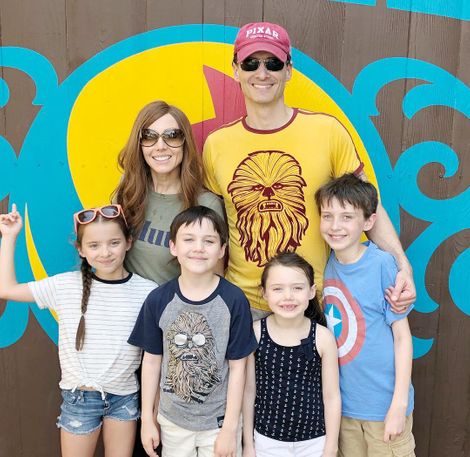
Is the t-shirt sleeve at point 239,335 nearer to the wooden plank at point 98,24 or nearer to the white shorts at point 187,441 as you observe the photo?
the white shorts at point 187,441

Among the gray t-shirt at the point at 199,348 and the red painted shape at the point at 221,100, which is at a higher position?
the red painted shape at the point at 221,100

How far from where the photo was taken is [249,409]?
1.99 meters

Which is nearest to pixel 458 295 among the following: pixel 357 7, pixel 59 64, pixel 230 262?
pixel 230 262

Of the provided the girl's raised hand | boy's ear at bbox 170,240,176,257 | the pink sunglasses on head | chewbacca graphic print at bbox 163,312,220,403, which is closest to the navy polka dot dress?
chewbacca graphic print at bbox 163,312,220,403

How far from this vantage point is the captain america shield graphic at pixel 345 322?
197 cm

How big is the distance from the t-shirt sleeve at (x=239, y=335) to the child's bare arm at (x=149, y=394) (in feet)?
0.96

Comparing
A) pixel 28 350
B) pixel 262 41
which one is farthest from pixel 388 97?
pixel 28 350

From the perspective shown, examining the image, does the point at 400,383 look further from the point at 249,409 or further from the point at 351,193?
the point at 351,193

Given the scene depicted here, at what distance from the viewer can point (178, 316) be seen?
1931 mm

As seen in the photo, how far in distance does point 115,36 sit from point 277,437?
1968 mm

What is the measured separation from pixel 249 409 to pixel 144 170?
1.07 metres

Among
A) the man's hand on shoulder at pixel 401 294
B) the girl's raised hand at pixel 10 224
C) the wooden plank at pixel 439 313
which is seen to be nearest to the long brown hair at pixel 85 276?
the girl's raised hand at pixel 10 224

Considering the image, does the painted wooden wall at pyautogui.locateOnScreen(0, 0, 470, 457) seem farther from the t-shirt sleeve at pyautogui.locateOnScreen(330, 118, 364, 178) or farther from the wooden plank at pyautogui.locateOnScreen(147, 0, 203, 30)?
the t-shirt sleeve at pyautogui.locateOnScreen(330, 118, 364, 178)

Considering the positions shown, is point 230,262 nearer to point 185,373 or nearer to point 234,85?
point 185,373
